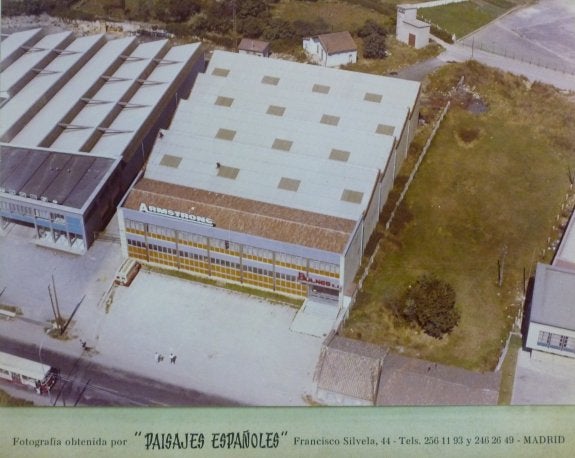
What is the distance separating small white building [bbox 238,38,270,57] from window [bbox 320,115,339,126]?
42863 mm

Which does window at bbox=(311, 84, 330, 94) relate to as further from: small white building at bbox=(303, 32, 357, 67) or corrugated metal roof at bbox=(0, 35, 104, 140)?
corrugated metal roof at bbox=(0, 35, 104, 140)

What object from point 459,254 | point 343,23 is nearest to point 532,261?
point 459,254

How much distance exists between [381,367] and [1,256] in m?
50.4

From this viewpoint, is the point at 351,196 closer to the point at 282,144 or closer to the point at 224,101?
the point at 282,144

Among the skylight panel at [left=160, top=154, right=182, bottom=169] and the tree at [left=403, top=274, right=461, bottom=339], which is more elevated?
the skylight panel at [left=160, top=154, right=182, bottom=169]

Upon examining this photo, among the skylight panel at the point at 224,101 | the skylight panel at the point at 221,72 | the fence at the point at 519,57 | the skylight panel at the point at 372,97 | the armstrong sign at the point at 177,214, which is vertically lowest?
the fence at the point at 519,57

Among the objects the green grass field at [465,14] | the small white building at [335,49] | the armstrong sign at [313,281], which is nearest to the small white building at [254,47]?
the small white building at [335,49]

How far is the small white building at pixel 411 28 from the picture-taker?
14500 cm

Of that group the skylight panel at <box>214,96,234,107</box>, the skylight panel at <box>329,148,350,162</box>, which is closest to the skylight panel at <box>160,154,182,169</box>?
the skylight panel at <box>214,96,234,107</box>

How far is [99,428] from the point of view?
6078cm

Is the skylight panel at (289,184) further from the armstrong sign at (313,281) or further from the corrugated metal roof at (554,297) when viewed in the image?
the corrugated metal roof at (554,297)

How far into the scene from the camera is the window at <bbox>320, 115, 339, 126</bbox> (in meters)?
102

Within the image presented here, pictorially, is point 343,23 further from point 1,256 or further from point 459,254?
point 1,256

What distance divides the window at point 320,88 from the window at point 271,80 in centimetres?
550
